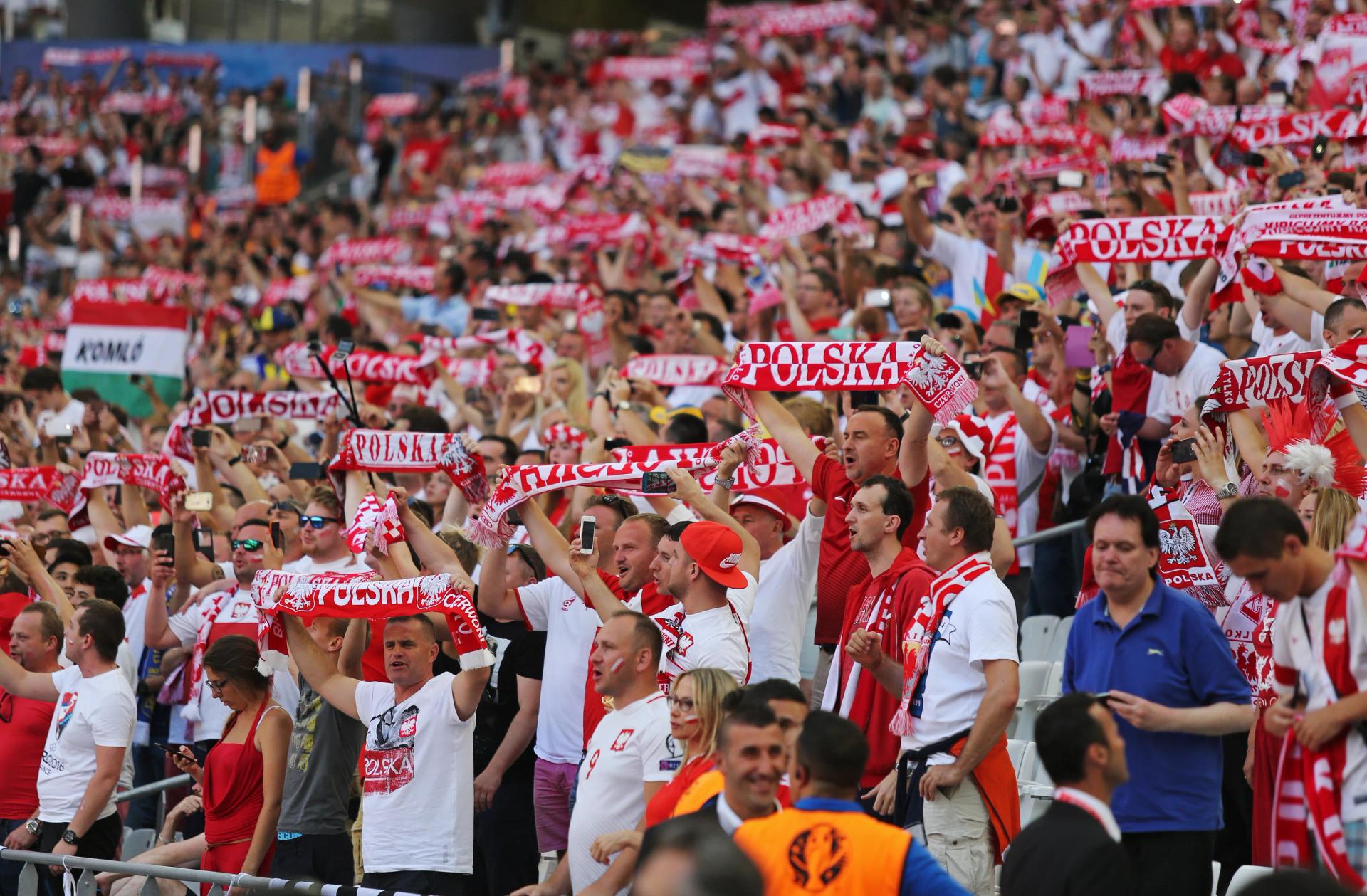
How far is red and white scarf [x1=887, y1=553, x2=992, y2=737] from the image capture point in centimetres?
589

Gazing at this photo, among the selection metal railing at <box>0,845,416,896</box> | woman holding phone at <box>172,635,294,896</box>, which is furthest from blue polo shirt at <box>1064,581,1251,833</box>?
woman holding phone at <box>172,635,294,896</box>

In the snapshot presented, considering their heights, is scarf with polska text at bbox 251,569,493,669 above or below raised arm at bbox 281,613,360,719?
above

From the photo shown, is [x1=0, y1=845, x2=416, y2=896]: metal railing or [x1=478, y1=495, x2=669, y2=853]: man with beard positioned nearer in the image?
[x1=0, y1=845, x2=416, y2=896]: metal railing

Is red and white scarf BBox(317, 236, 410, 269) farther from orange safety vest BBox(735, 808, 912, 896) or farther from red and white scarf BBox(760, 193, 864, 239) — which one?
orange safety vest BBox(735, 808, 912, 896)

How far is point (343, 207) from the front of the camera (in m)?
22.1

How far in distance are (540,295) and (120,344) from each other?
318cm

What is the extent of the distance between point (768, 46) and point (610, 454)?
50.2 ft

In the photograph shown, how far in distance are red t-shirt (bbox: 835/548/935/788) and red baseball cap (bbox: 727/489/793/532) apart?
1481mm

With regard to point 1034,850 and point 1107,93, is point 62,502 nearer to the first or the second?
point 1034,850

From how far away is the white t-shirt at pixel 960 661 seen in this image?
5.78 meters

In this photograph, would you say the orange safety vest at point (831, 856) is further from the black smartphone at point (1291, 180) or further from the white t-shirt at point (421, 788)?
the black smartphone at point (1291, 180)

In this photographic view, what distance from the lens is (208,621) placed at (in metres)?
8.83

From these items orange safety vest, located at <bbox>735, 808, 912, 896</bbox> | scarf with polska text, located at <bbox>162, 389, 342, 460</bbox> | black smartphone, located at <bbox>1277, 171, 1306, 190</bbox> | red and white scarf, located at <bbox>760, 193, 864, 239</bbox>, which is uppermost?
red and white scarf, located at <bbox>760, 193, 864, 239</bbox>

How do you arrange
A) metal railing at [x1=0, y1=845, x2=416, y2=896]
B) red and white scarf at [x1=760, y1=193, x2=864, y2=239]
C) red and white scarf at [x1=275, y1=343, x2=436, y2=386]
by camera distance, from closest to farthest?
metal railing at [x1=0, y1=845, x2=416, y2=896]
red and white scarf at [x1=275, y1=343, x2=436, y2=386]
red and white scarf at [x1=760, y1=193, x2=864, y2=239]
